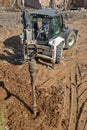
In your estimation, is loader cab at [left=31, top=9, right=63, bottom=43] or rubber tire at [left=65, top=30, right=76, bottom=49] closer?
loader cab at [left=31, top=9, right=63, bottom=43]

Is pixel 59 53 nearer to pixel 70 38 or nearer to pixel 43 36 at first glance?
pixel 43 36

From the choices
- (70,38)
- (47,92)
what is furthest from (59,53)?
(47,92)

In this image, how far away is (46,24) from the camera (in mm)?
13031

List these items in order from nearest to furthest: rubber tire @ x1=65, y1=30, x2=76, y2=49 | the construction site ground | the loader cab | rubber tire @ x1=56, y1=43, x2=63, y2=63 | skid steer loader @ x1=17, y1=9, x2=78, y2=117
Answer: the construction site ground → skid steer loader @ x1=17, y1=9, x2=78, y2=117 → rubber tire @ x1=56, y1=43, x2=63, y2=63 → the loader cab → rubber tire @ x1=65, y1=30, x2=76, y2=49

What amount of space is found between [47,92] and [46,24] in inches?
152

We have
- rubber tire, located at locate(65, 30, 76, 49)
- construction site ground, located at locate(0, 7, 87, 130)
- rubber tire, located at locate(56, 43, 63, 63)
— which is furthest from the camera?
rubber tire, located at locate(65, 30, 76, 49)

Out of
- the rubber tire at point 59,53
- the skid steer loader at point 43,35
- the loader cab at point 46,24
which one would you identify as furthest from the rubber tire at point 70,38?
the rubber tire at point 59,53

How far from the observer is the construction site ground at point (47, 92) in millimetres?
8891

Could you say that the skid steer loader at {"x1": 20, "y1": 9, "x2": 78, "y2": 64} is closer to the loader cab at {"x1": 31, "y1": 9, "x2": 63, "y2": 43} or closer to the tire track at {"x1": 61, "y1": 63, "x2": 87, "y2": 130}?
the loader cab at {"x1": 31, "y1": 9, "x2": 63, "y2": 43}

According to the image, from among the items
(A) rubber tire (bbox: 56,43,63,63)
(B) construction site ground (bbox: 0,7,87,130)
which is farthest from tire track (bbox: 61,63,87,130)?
(A) rubber tire (bbox: 56,43,63,63)

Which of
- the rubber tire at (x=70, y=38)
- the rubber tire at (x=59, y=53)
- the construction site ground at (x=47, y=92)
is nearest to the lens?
the construction site ground at (x=47, y=92)

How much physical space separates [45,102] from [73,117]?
119 centimetres

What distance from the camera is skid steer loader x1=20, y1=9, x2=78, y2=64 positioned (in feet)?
40.9

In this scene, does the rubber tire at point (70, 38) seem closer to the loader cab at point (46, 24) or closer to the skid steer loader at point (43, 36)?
the skid steer loader at point (43, 36)
